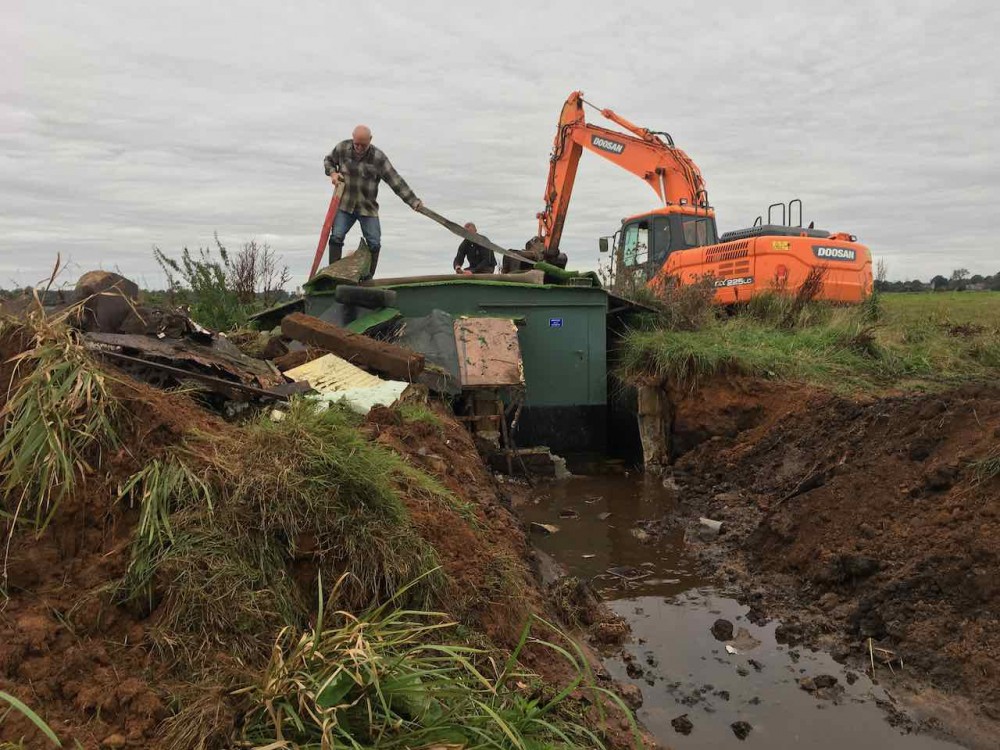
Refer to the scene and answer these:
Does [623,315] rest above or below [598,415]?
above

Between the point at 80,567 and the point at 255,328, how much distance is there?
27.7 feet

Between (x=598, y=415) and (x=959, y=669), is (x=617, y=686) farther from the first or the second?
(x=598, y=415)

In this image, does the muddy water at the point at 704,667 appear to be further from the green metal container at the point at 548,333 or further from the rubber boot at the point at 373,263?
the rubber boot at the point at 373,263

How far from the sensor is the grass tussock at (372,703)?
1907 mm

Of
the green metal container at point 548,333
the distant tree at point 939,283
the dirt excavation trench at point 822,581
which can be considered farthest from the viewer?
the distant tree at point 939,283

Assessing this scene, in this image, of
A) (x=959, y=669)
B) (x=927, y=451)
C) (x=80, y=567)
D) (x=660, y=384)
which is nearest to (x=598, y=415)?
(x=660, y=384)

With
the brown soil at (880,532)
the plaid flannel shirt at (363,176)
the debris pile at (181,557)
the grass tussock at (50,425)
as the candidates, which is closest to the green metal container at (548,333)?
the plaid flannel shirt at (363,176)

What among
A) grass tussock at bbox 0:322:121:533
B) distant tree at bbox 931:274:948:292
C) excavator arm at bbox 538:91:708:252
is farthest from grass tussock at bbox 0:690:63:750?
distant tree at bbox 931:274:948:292

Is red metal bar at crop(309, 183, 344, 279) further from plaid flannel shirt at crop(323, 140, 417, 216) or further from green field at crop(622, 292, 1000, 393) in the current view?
green field at crop(622, 292, 1000, 393)

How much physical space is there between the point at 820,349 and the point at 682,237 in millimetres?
4654

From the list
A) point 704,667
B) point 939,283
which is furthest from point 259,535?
point 939,283

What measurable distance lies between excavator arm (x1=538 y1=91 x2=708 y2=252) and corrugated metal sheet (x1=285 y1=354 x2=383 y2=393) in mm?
7554

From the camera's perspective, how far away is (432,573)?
2.82 m

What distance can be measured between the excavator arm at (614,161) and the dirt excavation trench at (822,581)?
6776 mm
